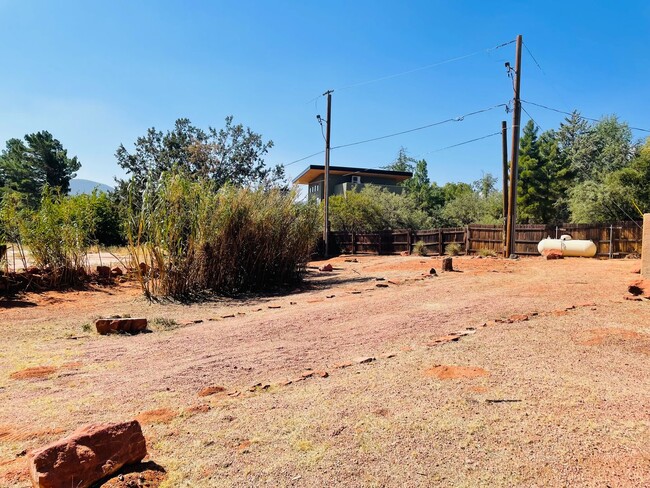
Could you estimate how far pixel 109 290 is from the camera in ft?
39.0

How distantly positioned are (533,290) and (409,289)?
2.42 meters

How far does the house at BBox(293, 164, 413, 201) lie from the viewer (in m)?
41.2

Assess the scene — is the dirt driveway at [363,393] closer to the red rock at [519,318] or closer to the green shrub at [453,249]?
the red rock at [519,318]

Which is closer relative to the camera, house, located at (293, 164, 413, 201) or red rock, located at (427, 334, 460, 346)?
red rock, located at (427, 334, 460, 346)

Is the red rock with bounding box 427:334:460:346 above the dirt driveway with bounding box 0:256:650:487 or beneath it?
above

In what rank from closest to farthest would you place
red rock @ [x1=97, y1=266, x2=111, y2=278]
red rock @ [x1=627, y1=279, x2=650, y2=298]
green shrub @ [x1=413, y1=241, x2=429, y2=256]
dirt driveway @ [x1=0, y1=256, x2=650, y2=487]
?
dirt driveway @ [x1=0, y1=256, x2=650, y2=487], red rock @ [x1=627, y1=279, x2=650, y2=298], red rock @ [x1=97, y1=266, x2=111, y2=278], green shrub @ [x1=413, y1=241, x2=429, y2=256]

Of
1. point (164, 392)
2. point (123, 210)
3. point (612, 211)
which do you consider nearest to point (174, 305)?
point (123, 210)

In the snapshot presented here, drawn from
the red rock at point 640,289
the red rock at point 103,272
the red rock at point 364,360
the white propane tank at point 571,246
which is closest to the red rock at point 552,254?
the white propane tank at point 571,246

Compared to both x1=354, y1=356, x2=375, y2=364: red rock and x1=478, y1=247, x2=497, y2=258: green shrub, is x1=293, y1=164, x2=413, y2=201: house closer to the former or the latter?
x1=478, y1=247, x2=497, y2=258: green shrub

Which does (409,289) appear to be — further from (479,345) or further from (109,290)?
(109,290)

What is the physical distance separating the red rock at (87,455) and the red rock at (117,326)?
4351mm

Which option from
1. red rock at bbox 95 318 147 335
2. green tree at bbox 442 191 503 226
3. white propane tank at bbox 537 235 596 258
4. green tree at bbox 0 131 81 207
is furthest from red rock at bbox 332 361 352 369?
green tree at bbox 0 131 81 207

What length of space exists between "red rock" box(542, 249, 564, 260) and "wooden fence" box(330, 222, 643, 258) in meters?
1.73

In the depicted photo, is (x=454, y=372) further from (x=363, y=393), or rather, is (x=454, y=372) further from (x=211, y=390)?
(x=211, y=390)
